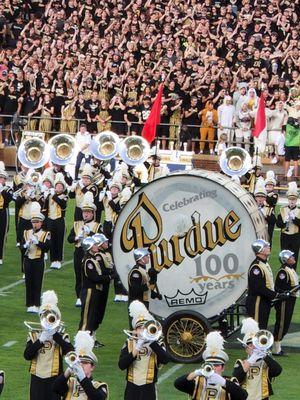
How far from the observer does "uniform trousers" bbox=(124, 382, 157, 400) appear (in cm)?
1593

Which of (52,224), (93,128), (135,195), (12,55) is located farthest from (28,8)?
(135,195)

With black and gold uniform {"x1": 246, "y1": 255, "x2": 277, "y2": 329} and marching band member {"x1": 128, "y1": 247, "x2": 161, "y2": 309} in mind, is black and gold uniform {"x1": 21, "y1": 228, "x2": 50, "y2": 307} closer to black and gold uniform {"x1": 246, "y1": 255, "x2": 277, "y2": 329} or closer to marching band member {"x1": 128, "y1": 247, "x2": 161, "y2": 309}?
marching band member {"x1": 128, "y1": 247, "x2": 161, "y2": 309}

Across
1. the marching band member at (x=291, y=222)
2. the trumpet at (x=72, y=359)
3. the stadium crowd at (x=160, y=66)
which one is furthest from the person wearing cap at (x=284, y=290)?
the stadium crowd at (x=160, y=66)

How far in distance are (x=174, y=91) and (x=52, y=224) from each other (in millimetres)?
9473

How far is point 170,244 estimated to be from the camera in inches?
771

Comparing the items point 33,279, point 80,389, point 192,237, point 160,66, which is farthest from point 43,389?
point 160,66

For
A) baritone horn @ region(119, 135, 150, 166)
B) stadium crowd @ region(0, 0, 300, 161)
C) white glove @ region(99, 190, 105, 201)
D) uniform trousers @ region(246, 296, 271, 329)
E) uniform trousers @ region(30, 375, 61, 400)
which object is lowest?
uniform trousers @ region(30, 375, 61, 400)

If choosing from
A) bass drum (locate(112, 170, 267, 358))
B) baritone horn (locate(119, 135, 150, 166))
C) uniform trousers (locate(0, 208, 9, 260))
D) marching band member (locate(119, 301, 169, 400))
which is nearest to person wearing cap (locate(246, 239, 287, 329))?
bass drum (locate(112, 170, 267, 358))

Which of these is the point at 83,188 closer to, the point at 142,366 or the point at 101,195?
the point at 101,195

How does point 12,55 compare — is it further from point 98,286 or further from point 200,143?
point 98,286

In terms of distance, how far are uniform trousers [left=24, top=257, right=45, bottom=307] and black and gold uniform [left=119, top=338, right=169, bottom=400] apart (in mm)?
6129

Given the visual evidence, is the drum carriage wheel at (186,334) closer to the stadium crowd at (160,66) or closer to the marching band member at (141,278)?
the marching band member at (141,278)

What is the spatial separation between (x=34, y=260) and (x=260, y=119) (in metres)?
10.9

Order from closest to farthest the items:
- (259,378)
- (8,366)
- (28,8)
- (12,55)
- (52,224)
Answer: (259,378) → (8,366) → (52,224) → (12,55) → (28,8)
